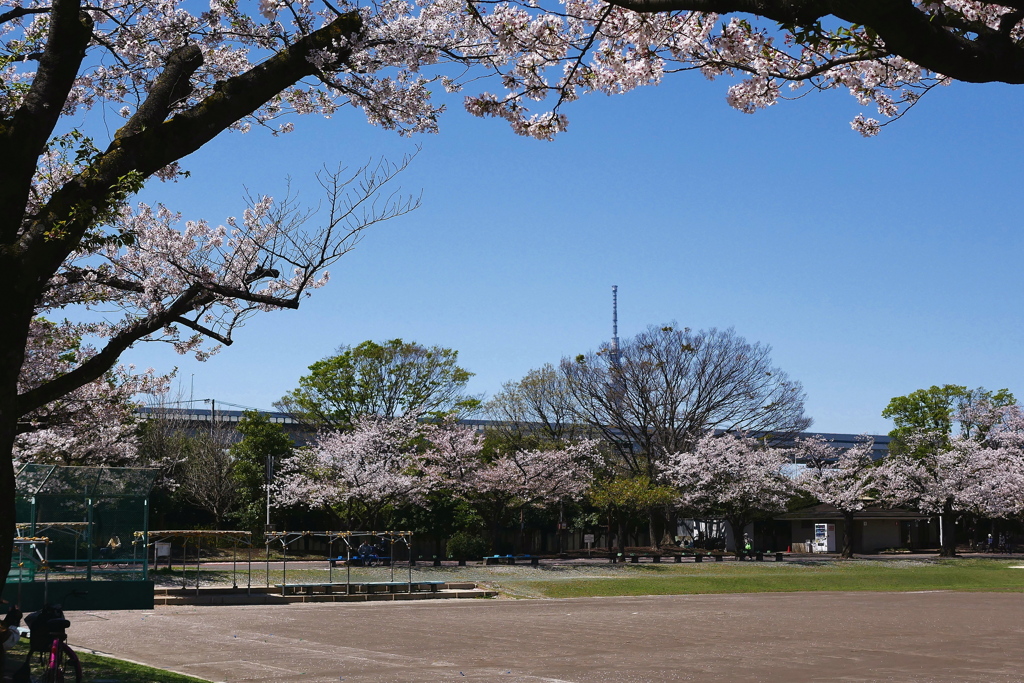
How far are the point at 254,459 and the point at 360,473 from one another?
11260mm

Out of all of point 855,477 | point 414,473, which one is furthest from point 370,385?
point 855,477

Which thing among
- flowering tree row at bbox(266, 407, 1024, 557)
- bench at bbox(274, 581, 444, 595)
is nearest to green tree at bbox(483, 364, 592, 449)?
flowering tree row at bbox(266, 407, 1024, 557)

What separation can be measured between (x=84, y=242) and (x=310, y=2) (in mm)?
3276

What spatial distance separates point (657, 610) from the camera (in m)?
24.7

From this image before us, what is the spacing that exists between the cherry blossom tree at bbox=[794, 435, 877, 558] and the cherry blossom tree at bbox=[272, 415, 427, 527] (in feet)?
72.8

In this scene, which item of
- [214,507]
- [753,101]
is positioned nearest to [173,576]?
[214,507]

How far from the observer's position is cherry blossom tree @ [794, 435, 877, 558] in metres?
54.2

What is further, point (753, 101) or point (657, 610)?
point (657, 610)

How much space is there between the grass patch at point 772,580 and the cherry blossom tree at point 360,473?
1051 centimetres

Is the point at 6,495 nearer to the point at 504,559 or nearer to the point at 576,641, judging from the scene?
the point at 576,641

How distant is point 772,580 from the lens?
120ft

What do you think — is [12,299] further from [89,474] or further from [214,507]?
[214,507]

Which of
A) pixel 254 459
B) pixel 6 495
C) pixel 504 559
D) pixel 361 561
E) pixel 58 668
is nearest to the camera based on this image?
pixel 6 495

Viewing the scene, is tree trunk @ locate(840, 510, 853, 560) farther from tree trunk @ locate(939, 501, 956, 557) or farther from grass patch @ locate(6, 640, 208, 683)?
grass patch @ locate(6, 640, 208, 683)
